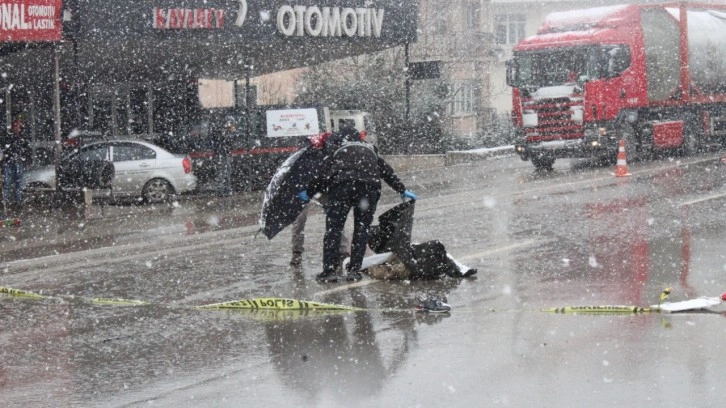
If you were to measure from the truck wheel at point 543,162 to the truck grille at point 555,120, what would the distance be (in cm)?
44

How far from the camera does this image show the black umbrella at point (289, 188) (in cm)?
1106

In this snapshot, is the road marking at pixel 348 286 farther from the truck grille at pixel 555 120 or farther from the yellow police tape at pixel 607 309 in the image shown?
the truck grille at pixel 555 120

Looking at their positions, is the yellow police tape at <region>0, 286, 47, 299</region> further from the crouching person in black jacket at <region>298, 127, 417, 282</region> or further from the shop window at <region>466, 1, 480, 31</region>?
the shop window at <region>466, 1, 480, 31</region>

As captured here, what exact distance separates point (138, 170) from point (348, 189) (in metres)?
12.2

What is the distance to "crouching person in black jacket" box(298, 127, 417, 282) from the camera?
420 inches

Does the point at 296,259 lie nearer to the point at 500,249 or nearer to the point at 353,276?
the point at 353,276

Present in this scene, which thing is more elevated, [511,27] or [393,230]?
[511,27]

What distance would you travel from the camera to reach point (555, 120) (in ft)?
86.2

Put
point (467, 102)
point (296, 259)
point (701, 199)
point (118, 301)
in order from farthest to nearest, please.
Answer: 1. point (467, 102)
2. point (701, 199)
3. point (296, 259)
4. point (118, 301)

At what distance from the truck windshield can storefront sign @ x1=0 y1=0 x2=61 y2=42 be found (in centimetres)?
1175

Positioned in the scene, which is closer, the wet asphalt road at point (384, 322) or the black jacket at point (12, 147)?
the wet asphalt road at point (384, 322)

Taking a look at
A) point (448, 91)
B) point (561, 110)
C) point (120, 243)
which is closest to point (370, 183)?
point (120, 243)

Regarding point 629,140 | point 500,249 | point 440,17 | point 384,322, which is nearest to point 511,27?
point 440,17

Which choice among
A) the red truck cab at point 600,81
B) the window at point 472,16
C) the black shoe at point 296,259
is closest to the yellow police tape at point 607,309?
the black shoe at point 296,259
